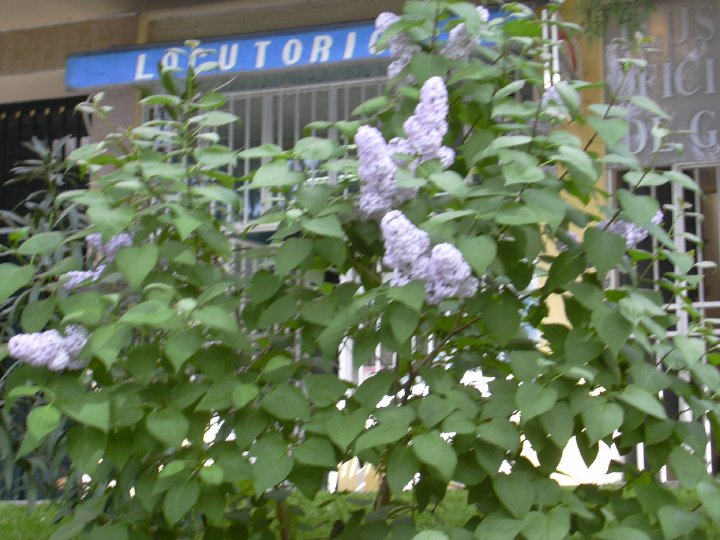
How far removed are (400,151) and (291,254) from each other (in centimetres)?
35

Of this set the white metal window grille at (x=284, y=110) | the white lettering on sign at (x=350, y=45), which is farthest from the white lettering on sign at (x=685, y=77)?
the white metal window grille at (x=284, y=110)

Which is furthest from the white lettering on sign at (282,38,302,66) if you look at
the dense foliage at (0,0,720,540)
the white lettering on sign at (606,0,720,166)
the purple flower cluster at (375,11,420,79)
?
the purple flower cluster at (375,11,420,79)

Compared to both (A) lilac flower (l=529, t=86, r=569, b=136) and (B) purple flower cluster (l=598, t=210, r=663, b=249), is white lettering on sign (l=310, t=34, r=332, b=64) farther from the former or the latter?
(B) purple flower cluster (l=598, t=210, r=663, b=249)

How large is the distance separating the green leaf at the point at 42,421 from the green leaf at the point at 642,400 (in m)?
1.24

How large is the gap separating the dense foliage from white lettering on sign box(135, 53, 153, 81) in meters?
3.49

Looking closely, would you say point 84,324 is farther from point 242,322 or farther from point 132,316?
point 242,322

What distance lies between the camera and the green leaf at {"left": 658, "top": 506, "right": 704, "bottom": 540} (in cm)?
252

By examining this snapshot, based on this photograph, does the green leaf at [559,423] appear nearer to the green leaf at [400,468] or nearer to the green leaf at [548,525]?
the green leaf at [548,525]

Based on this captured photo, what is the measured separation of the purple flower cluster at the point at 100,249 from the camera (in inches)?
112

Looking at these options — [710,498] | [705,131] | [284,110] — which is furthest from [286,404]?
[284,110]

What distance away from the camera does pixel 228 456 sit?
265cm

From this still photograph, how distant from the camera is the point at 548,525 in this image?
2.43 m

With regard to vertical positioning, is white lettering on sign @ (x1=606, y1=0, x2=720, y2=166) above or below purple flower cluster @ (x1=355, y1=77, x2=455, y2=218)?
above

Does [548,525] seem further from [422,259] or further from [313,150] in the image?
[313,150]
